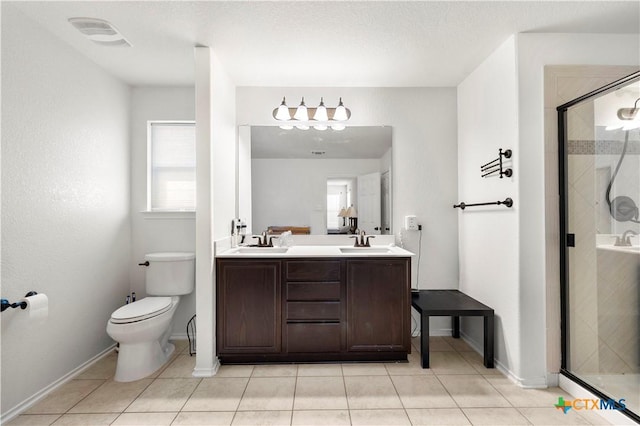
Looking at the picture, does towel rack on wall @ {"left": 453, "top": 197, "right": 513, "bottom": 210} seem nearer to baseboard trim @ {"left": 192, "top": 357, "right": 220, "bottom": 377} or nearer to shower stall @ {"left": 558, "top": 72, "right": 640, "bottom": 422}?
shower stall @ {"left": 558, "top": 72, "right": 640, "bottom": 422}

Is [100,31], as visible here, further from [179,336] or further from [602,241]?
[602,241]

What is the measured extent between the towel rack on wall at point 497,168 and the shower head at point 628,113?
0.56m

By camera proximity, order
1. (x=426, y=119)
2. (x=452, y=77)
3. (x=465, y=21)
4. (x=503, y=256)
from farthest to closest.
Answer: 1. (x=426, y=119)
2. (x=452, y=77)
3. (x=503, y=256)
4. (x=465, y=21)

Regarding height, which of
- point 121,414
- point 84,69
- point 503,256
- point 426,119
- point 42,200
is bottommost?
point 121,414

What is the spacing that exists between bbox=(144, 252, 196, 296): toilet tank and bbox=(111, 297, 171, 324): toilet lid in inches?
4.9

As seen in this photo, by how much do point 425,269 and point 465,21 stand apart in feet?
6.53

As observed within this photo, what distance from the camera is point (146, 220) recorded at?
9.58ft

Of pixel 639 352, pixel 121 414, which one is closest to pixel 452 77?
pixel 639 352

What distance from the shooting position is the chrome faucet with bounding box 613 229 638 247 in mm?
1773

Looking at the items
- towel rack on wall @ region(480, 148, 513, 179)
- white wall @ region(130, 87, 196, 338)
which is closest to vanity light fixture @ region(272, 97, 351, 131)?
white wall @ region(130, 87, 196, 338)

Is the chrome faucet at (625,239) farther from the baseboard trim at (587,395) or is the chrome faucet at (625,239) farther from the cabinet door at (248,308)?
the cabinet door at (248,308)

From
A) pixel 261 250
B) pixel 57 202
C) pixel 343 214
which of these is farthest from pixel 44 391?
pixel 343 214

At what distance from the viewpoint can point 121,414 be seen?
72.5 inches

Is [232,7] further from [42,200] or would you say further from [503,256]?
[503,256]
